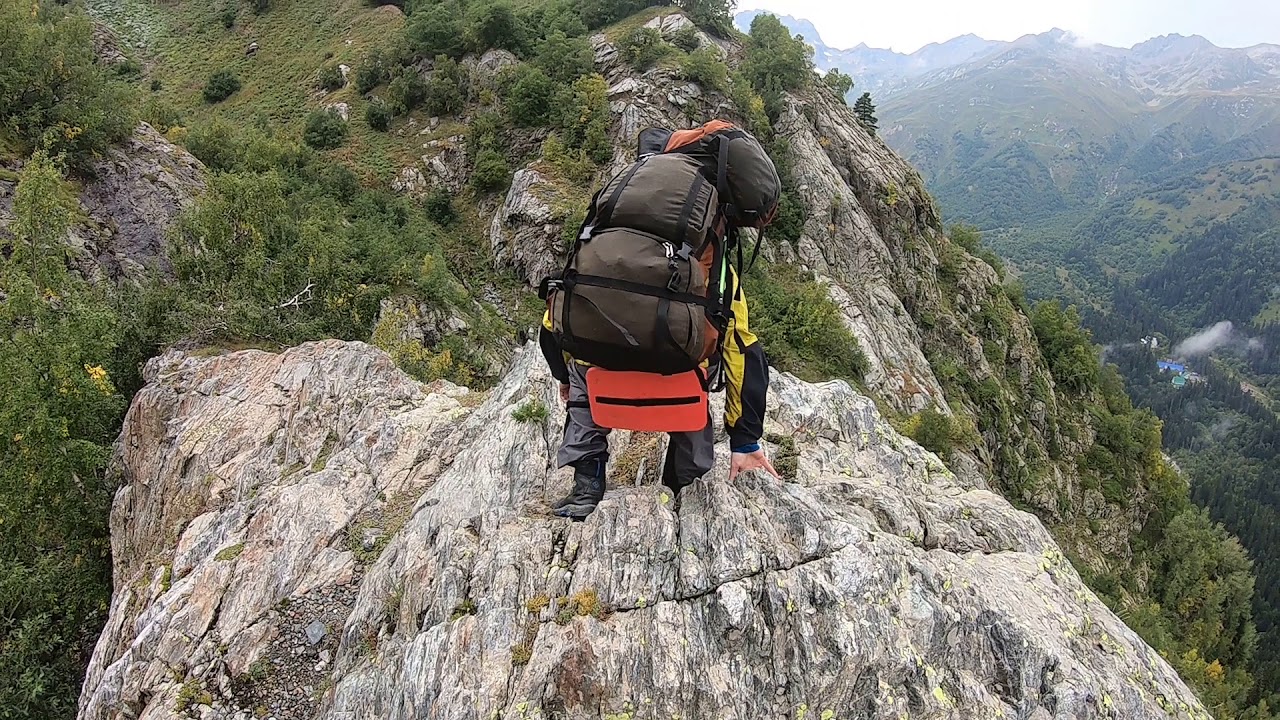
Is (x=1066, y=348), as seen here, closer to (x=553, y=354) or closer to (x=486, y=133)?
(x=486, y=133)

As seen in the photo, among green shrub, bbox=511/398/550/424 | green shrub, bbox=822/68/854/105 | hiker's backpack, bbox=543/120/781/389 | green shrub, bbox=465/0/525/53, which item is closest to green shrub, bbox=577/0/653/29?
green shrub, bbox=465/0/525/53

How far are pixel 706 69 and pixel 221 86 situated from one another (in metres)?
30.6

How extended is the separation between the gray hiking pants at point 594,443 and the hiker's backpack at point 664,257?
895mm

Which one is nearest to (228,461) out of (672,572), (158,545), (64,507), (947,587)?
(158,545)

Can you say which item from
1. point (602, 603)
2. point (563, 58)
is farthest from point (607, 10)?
point (602, 603)

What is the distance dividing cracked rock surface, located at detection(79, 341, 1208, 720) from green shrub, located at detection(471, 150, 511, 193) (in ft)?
79.6

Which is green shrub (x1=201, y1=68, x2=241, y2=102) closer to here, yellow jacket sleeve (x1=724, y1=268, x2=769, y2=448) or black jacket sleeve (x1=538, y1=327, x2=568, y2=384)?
black jacket sleeve (x1=538, y1=327, x2=568, y2=384)

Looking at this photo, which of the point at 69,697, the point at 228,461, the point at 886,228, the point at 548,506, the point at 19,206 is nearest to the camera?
the point at 548,506

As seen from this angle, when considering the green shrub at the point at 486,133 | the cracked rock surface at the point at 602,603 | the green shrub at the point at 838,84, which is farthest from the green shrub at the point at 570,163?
the cracked rock surface at the point at 602,603

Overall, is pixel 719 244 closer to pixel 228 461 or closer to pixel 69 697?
pixel 228 461

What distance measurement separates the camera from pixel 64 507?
9.45 metres

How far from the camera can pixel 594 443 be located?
592cm

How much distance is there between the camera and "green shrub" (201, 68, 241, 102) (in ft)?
127

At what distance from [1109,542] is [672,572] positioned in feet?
139
